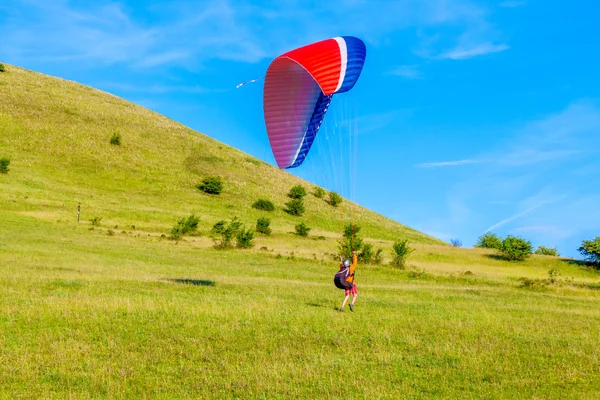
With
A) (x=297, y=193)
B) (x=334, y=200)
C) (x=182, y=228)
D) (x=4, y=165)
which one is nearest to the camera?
(x=182, y=228)

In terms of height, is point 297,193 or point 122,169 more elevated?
A: point 297,193

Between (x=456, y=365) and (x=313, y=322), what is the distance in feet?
16.6

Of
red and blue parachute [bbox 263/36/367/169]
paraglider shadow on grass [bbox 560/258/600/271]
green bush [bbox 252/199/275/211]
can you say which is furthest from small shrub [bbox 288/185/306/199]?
red and blue parachute [bbox 263/36/367/169]

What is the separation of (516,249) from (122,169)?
186 feet

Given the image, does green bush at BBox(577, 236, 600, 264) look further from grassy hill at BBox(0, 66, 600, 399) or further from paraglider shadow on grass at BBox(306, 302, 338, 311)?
paraglider shadow on grass at BBox(306, 302, 338, 311)

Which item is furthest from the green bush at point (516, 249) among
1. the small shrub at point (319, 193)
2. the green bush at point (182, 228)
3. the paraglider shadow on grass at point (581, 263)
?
the small shrub at point (319, 193)

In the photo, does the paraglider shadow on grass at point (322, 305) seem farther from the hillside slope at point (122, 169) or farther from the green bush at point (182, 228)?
the hillside slope at point (122, 169)

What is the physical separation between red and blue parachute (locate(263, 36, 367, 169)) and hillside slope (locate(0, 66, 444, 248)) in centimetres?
3746

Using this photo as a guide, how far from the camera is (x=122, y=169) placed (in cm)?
8525

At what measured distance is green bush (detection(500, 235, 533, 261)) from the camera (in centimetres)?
5844

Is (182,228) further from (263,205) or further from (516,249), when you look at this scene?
(516,249)

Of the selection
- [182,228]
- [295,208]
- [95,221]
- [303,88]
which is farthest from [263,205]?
[303,88]

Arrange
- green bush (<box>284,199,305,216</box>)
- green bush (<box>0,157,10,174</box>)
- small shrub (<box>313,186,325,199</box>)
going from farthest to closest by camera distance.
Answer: small shrub (<box>313,186,325,199</box>) → green bush (<box>284,199,305,216</box>) → green bush (<box>0,157,10,174</box>)

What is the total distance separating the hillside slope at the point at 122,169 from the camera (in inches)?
2586
